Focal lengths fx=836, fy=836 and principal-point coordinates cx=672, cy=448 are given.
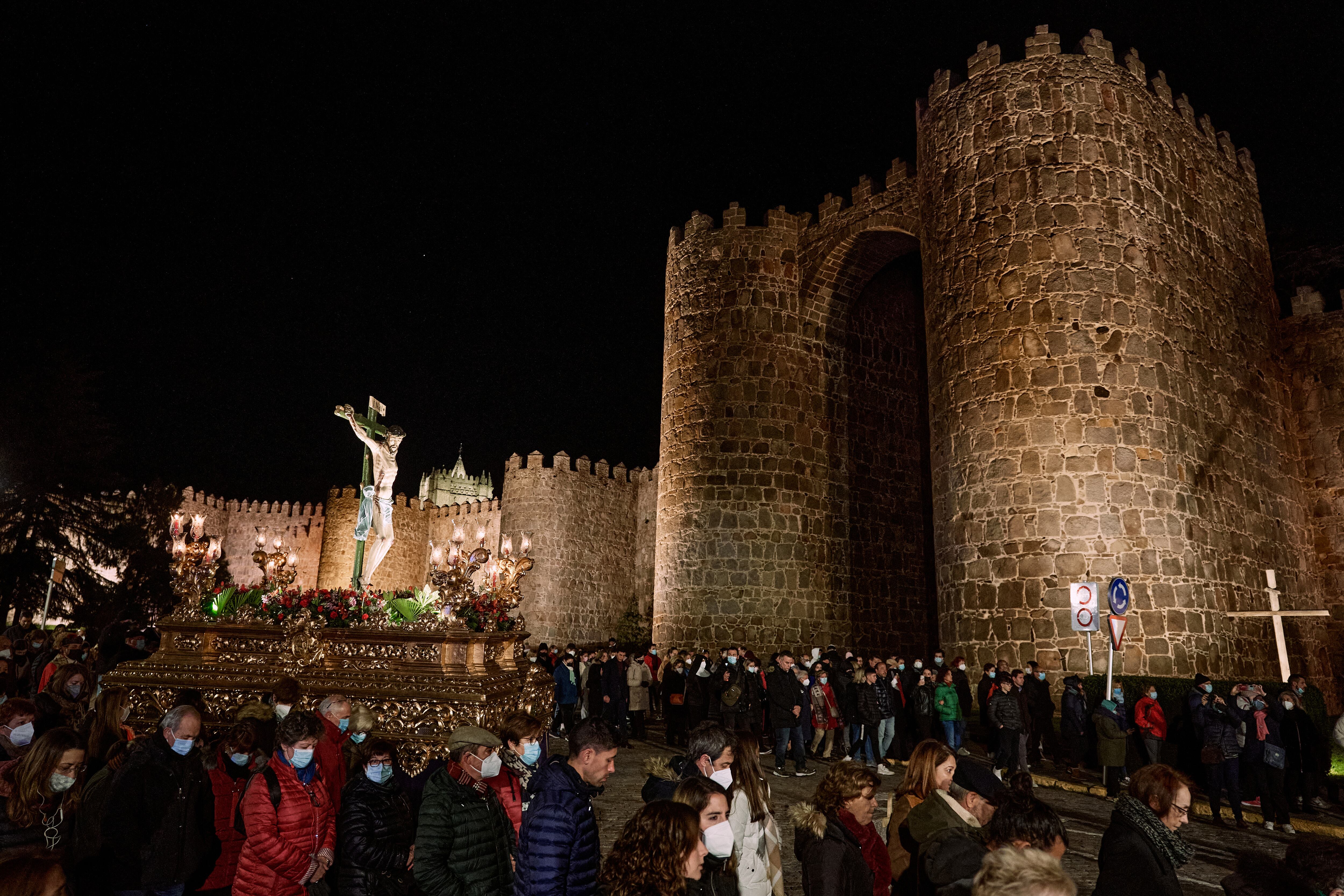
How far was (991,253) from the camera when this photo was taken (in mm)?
13938

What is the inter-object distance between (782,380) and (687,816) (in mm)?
15678

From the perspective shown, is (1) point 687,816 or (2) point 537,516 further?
(2) point 537,516

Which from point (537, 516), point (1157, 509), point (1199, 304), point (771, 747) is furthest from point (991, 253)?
point (537, 516)

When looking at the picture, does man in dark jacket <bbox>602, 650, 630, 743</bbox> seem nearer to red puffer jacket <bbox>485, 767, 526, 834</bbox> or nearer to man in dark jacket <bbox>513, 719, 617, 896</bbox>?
red puffer jacket <bbox>485, 767, 526, 834</bbox>

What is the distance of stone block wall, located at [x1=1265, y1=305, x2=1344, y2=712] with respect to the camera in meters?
15.1

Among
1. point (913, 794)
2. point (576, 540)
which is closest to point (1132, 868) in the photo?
point (913, 794)

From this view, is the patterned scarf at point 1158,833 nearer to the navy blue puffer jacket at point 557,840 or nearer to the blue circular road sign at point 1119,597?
the navy blue puffer jacket at point 557,840

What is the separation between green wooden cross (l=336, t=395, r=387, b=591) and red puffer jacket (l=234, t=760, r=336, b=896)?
5248 millimetres

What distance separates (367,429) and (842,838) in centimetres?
767

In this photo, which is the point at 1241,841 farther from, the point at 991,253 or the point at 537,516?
the point at 537,516

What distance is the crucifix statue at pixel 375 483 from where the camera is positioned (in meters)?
9.26

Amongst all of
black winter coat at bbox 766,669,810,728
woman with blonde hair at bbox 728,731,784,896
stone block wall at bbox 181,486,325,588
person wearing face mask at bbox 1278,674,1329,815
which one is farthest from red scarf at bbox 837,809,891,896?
stone block wall at bbox 181,486,325,588

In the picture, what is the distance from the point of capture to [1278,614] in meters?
12.3

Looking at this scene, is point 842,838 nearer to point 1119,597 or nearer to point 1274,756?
point 1274,756
